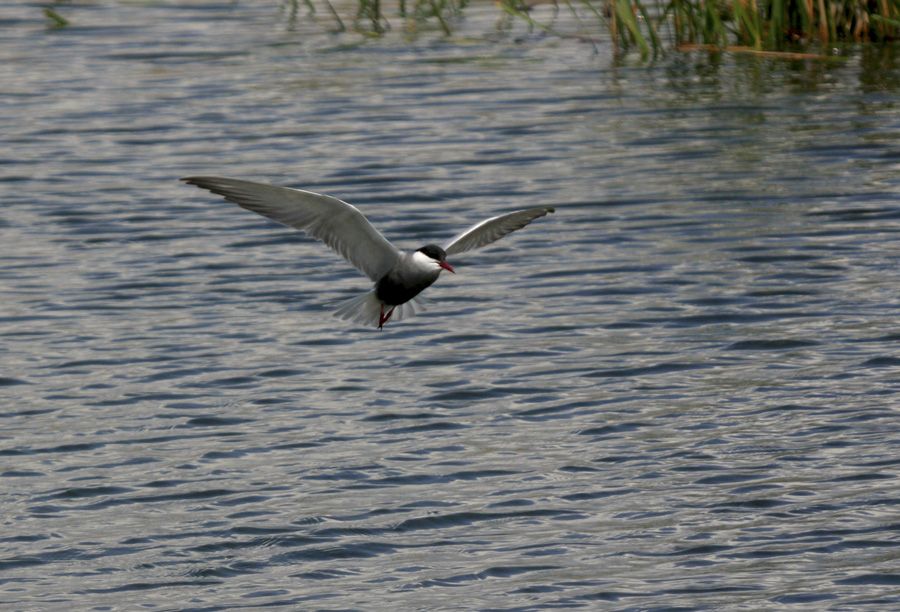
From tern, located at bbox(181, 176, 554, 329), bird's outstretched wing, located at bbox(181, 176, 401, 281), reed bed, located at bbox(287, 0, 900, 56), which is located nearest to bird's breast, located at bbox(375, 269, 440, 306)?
tern, located at bbox(181, 176, 554, 329)

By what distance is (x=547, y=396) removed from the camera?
8891 millimetres

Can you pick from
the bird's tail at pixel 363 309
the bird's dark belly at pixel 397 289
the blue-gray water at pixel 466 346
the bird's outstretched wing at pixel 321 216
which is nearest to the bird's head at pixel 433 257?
the bird's dark belly at pixel 397 289

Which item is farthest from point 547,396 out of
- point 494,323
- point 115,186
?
point 115,186

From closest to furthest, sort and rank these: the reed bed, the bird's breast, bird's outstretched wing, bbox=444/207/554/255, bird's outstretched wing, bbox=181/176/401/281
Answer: bird's outstretched wing, bbox=181/176/401/281, bird's outstretched wing, bbox=444/207/554/255, the bird's breast, the reed bed

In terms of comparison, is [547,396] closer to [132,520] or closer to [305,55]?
[132,520]

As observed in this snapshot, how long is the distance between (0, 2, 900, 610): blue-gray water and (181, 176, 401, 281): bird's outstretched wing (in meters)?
0.74

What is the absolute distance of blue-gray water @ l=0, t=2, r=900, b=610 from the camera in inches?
274

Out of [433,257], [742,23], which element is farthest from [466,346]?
[742,23]

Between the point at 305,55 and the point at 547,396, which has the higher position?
the point at 305,55

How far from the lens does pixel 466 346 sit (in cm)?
982

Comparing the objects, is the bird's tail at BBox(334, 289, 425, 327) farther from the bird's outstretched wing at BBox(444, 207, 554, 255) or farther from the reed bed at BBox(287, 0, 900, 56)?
the reed bed at BBox(287, 0, 900, 56)

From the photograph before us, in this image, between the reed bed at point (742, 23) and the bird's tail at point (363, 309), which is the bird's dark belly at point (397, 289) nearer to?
the bird's tail at point (363, 309)

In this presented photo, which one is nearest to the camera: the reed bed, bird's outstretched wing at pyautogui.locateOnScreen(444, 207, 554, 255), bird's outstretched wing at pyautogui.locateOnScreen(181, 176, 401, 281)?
bird's outstretched wing at pyautogui.locateOnScreen(181, 176, 401, 281)

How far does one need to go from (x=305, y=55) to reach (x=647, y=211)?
633cm
